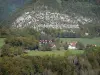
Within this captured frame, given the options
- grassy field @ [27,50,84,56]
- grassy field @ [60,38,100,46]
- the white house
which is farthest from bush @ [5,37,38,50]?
grassy field @ [60,38,100,46]

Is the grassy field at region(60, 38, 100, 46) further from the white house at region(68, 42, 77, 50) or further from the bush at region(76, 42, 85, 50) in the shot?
the bush at region(76, 42, 85, 50)

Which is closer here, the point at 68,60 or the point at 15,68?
the point at 15,68

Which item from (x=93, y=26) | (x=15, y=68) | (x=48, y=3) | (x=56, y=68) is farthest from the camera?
(x=48, y=3)

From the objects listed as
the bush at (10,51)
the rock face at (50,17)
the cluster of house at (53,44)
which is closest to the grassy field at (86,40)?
the cluster of house at (53,44)

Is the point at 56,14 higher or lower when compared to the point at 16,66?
higher

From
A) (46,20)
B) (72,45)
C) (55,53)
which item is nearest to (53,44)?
(72,45)

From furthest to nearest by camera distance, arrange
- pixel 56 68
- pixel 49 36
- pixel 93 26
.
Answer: pixel 93 26
pixel 49 36
pixel 56 68

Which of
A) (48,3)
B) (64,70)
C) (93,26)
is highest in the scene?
(48,3)

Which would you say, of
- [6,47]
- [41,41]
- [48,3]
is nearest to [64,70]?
[6,47]

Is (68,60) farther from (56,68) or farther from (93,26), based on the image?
(93,26)

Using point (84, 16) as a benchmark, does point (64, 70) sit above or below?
below

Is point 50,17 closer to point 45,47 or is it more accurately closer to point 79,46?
point 79,46
